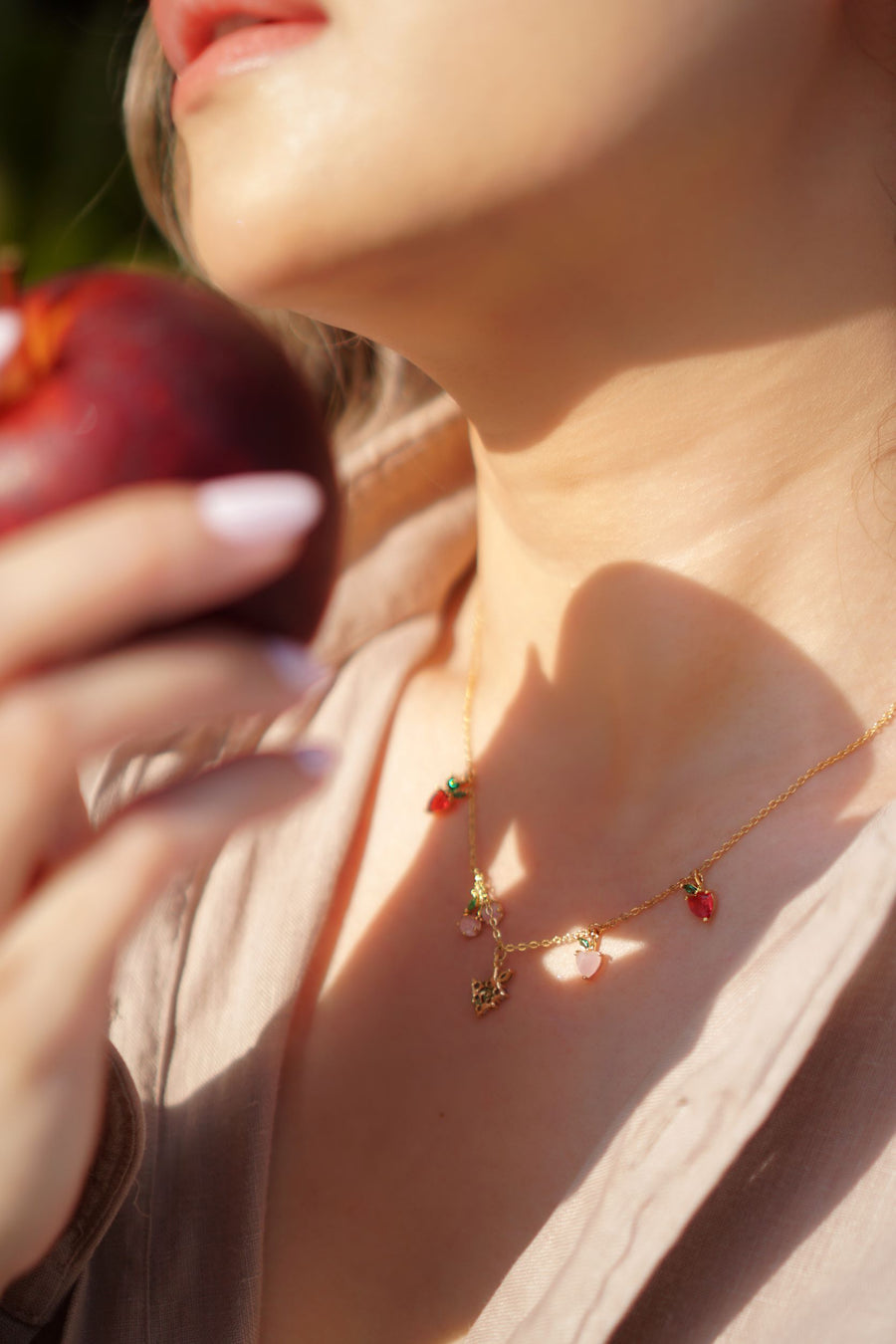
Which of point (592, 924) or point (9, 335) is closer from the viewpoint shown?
point (9, 335)

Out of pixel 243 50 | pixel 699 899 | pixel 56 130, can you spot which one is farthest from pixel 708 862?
pixel 56 130

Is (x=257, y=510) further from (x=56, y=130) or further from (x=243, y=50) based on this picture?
(x=56, y=130)

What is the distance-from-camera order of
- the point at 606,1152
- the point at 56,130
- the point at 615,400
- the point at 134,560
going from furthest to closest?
the point at 56,130, the point at 615,400, the point at 606,1152, the point at 134,560

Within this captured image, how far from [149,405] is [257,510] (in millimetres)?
91

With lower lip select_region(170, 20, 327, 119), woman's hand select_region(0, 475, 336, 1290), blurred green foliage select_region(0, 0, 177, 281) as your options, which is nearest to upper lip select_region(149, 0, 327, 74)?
lower lip select_region(170, 20, 327, 119)

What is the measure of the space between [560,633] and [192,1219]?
0.52 metres

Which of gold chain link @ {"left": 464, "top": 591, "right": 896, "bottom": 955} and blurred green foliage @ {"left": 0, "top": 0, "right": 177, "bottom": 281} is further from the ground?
gold chain link @ {"left": 464, "top": 591, "right": 896, "bottom": 955}

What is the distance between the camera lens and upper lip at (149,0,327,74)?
27.5 inches

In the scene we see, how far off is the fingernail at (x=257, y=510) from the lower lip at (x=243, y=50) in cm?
33

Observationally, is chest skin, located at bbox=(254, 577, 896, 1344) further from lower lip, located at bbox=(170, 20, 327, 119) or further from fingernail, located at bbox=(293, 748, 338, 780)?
lower lip, located at bbox=(170, 20, 327, 119)

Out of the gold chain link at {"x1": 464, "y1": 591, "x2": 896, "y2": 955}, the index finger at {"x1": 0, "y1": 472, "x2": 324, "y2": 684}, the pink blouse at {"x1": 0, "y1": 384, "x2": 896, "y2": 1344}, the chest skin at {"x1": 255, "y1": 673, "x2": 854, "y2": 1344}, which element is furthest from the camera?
the gold chain link at {"x1": 464, "y1": 591, "x2": 896, "y2": 955}

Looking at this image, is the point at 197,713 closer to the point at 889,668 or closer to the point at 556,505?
the point at 556,505

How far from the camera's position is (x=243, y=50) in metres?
0.72

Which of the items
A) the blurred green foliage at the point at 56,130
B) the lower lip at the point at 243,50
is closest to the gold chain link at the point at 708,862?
the lower lip at the point at 243,50
